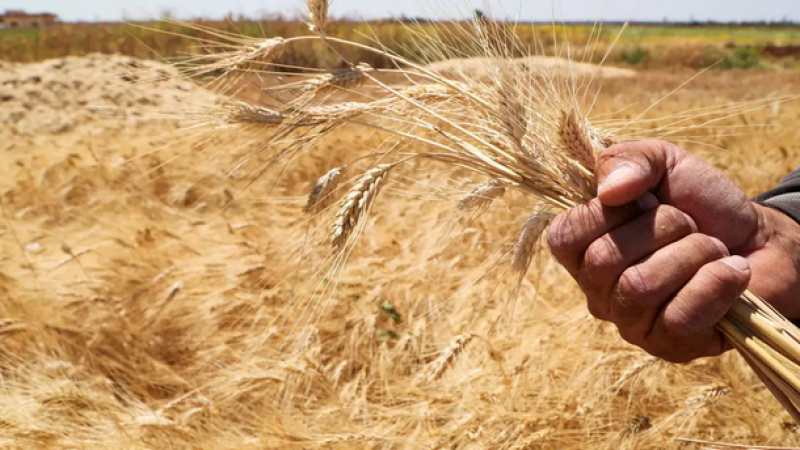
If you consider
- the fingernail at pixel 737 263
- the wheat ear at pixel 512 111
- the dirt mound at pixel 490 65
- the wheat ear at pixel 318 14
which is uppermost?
the wheat ear at pixel 318 14

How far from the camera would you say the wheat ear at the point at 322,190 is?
3.46 feet

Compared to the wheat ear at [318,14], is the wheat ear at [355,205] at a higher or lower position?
lower

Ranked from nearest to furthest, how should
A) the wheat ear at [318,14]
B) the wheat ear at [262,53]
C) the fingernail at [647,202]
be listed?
1. the fingernail at [647,202]
2. the wheat ear at [318,14]
3. the wheat ear at [262,53]

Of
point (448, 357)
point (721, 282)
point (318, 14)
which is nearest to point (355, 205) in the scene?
point (318, 14)

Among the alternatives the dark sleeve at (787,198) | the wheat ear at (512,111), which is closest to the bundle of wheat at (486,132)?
the wheat ear at (512,111)

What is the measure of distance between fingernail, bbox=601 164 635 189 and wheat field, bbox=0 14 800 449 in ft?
1.07

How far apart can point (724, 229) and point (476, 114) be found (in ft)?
1.50

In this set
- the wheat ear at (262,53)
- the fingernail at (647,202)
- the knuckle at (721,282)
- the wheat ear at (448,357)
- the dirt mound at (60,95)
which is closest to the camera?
the knuckle at (721,282)

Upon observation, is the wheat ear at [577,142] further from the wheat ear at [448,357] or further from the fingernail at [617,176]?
the wheat ear at [448,357]

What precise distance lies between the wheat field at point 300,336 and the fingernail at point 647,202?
247 millimetres

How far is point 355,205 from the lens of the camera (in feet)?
3.35

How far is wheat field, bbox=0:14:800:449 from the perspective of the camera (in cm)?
151

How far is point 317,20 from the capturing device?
1.04 meters

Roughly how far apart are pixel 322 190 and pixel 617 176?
0.50 metres
